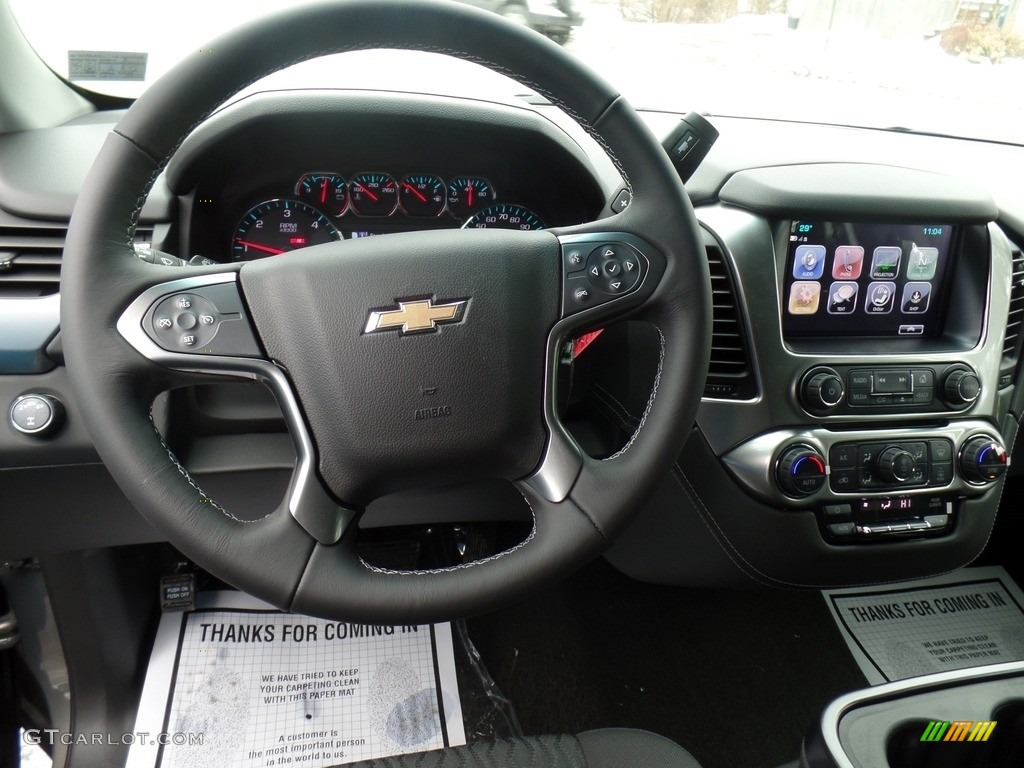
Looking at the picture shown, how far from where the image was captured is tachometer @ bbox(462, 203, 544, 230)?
122 cm

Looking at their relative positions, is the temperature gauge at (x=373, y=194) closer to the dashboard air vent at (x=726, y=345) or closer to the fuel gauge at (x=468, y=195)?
the fuel gauge at (x=468, y=195)

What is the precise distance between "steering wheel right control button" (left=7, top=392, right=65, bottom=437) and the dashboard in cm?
1

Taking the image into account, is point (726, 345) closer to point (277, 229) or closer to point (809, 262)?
point (809, 262)

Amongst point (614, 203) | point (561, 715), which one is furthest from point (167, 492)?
point (561, 715)

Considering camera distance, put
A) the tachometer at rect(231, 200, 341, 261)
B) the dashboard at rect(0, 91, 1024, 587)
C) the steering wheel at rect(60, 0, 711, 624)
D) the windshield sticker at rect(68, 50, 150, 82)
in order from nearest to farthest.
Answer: the steering wheel at rect(60, 0, 711, 624) < the dashboard at rect(0, 91, 1024, 587) < the tachometer at rect(231, 200, 341, 261) < the windshield sticker at rect(68, 50, 150, 82)

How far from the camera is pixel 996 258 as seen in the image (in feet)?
3.81

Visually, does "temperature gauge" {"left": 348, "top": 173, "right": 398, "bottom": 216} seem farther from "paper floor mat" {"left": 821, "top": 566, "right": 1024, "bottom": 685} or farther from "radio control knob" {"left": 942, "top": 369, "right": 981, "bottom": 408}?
"paper floor mat" {"left": 821, "top": 566, "right": 1024, "bottom": 685}

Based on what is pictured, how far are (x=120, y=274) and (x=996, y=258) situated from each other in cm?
115

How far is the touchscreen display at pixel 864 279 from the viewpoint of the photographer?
43.7 inches

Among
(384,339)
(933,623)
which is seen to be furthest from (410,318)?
(933,623)

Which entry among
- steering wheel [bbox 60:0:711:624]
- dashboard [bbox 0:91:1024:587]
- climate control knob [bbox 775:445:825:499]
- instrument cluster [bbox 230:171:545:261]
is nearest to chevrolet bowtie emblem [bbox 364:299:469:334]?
steering wheel [bbox 60:0:711:624]

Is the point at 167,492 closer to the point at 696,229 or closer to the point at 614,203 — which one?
the point at 696,229

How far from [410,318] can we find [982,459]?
87cm

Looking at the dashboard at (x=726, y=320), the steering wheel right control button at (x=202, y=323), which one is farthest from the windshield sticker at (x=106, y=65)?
the steering wheel right control button at (x=202, y=323)
